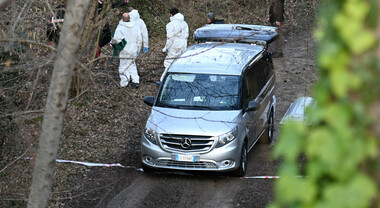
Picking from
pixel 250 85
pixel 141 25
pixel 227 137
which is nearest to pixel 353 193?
pixel 227 137

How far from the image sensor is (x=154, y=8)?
76.5ft

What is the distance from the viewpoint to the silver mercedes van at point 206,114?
10.7m

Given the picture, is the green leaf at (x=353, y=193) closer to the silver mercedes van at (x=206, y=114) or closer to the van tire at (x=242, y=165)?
the silver mercedes van at (x=206, y=114)

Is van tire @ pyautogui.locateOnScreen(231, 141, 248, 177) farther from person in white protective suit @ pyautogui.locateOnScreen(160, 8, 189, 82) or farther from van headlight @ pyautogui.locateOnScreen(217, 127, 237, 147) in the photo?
person in white protective suit @ pyautogui.locateOnScreen(160, 8, 189, 82)

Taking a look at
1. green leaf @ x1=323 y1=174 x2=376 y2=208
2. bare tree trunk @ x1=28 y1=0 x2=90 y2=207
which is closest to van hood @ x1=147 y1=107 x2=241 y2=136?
bare tree trunk @ x1=28 y1=0 x2=90 y2=207

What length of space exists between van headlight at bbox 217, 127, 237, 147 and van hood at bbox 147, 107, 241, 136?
0.19ft

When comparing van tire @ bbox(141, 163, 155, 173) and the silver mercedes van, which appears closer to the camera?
the silver mercedes van

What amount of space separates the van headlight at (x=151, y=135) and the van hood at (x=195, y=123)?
0.07m

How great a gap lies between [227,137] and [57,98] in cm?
526

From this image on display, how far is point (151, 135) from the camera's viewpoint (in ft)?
36.1

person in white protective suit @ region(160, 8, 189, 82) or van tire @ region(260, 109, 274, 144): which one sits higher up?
person in white protective suit @ region(160, 8, 189, 82)

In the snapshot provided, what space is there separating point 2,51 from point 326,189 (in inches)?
323

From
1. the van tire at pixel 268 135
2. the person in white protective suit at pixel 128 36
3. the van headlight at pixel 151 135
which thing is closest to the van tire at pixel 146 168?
the van headlight at pixel 151 135

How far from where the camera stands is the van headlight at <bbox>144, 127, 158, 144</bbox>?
35.9 ft
